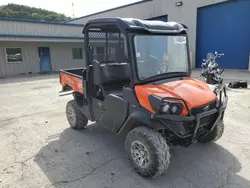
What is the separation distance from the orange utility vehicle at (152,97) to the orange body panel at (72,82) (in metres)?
0.32

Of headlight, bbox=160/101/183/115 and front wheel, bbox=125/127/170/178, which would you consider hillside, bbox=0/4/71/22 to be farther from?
headlight, bbox=160/101/183/115

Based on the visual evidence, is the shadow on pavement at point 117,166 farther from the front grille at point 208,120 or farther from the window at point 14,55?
the window at point 14,55

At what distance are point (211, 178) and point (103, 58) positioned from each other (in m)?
2.72

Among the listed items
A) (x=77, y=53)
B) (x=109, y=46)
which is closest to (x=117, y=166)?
(x=109, y=46)

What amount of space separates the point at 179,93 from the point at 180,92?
0.04m

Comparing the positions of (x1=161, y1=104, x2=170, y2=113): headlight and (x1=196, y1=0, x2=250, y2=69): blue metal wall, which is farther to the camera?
(x1=196, y1=0, x2=250, y2=69): blue metal wall

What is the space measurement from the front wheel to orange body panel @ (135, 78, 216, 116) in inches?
13.9

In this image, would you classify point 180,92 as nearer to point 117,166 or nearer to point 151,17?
point 117,166

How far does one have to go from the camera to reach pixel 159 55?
2.99 meters

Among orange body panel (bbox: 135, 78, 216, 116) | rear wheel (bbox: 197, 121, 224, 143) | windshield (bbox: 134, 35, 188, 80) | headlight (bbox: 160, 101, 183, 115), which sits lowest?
rear wheel (bbox: 197, 121, 224, 143)

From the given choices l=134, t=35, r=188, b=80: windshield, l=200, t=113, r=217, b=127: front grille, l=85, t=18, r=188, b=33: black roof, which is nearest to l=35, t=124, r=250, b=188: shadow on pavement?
l=200, t=113, r=217, b=127: front grille

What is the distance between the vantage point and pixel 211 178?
2.74m

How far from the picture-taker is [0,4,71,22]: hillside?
153 feet

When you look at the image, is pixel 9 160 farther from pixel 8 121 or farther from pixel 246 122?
pixel 246 122
